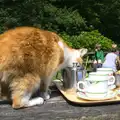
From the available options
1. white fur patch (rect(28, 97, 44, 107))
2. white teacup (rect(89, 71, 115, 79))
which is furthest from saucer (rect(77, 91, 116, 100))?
white fur patch (rect(28, 97, 44, 107))

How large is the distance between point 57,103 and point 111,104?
1.15ft

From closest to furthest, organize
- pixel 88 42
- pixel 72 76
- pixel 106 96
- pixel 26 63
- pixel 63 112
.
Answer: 1. pixel 63 112
2. pixel 106 96
3. pixel 26 63
4. pixel 72 76
5. pixel 88 42

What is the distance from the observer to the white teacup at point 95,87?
2180 millimetres

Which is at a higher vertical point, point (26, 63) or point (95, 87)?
point (26, 63)

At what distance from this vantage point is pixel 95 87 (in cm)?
220

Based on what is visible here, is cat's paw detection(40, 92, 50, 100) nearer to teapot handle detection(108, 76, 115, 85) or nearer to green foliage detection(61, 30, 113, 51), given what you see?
teapot handle detection(108, 76, 115, 85)

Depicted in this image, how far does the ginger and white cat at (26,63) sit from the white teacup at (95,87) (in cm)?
31

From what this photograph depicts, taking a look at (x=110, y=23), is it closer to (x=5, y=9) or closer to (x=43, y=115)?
(x=5, y=9)

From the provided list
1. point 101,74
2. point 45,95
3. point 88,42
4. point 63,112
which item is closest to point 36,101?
point 45,95

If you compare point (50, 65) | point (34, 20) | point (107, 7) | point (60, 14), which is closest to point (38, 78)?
point (50, 65)

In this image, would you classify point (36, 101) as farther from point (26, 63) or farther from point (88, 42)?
point (88, 42)

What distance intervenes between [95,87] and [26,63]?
482 millimetres

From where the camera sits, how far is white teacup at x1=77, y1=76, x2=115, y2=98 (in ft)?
7.15

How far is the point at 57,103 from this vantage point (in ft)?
7.34
